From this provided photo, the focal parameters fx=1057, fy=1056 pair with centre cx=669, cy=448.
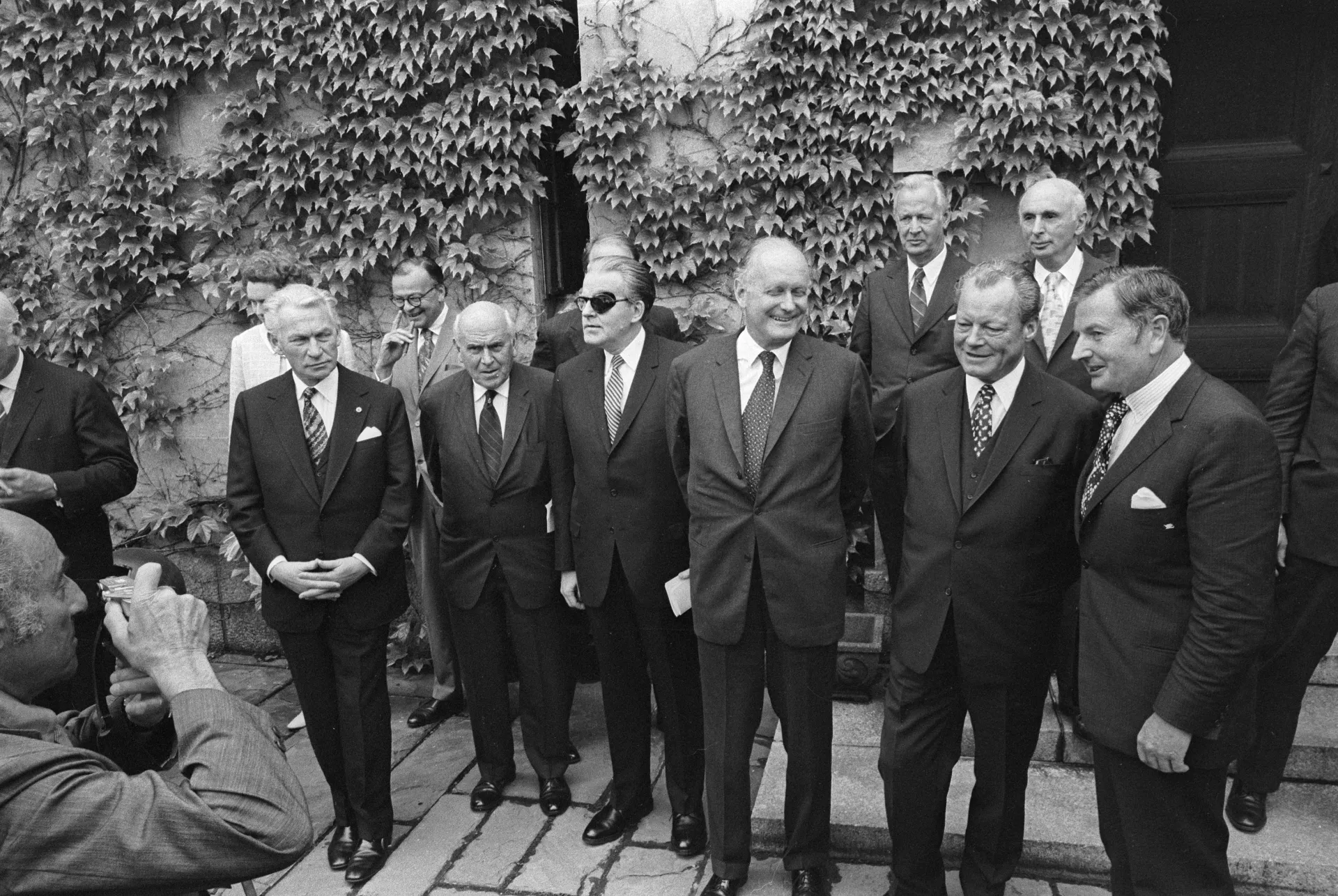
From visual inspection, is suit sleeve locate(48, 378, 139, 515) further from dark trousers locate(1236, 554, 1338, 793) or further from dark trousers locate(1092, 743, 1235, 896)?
dark trousers locate(1236, 554, 1338, 793)

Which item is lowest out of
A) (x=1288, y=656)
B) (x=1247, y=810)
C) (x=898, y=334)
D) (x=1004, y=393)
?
(x=1247, y=810)

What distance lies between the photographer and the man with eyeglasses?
5.03 m

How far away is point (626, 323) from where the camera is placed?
396 cm

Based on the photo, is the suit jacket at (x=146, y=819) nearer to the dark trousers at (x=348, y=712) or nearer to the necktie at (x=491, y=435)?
the dark trousers at (x=348, y=712)

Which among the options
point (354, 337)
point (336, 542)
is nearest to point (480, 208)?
point (354, 337)

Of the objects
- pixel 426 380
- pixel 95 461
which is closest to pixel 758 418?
pixel 426 380

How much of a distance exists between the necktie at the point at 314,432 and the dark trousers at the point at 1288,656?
346 cm

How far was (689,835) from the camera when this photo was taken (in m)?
3.91

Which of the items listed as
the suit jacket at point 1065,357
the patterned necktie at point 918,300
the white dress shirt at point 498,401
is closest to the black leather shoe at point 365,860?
the white dress shirt at point 498,401

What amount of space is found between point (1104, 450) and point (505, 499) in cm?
226

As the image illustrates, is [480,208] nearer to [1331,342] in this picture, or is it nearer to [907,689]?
[907,689]

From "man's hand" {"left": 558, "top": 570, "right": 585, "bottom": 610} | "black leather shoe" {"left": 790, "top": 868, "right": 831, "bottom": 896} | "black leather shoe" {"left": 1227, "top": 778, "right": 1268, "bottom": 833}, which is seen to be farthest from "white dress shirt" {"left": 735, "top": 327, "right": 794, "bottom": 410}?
"black leather shoe" {"left": 1227, "top": 778, "right": 1268, "bottom": 833}

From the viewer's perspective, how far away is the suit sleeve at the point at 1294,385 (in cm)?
363

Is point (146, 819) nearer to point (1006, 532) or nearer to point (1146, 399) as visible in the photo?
point (1006, 532)
